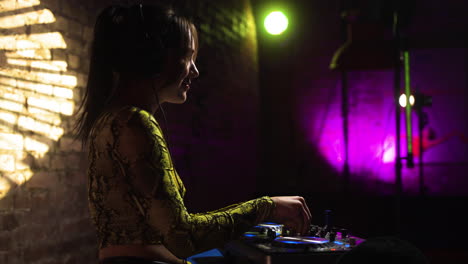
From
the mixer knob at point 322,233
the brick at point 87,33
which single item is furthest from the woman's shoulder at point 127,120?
the brick at point 87,33

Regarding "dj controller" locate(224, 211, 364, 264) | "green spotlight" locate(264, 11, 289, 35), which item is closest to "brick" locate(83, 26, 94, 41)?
"dj controller" locate(224, 211, 364, 264)

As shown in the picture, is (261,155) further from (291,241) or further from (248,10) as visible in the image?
(291,241)

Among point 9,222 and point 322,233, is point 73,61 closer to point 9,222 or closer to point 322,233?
point 9,222

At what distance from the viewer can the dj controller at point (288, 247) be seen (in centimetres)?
125

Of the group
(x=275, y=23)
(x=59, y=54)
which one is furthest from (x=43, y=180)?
(x=275, y=23)

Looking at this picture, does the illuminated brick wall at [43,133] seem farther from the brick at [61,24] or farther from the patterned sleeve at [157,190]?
the patterned sleeve at [157,190]

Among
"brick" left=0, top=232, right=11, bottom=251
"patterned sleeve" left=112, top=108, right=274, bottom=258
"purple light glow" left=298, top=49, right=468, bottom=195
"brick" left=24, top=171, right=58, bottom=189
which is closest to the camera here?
"patterned sleeve" left=112, top=108, right=274, bottom=258

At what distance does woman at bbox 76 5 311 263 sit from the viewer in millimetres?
934

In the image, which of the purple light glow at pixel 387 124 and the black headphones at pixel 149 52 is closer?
the black headphones at pixel 149 52

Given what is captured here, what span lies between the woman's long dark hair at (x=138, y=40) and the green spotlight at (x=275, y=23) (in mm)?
4987

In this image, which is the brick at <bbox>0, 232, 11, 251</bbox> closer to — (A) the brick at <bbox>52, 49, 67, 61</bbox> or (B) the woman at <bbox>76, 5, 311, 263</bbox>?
(A) the brick at <bbox>52, 49, 67, 61</bbox>

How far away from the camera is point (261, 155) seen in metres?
6.34

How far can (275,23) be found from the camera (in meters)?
5.96

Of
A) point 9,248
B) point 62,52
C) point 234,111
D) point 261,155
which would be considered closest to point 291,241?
point 9,248
